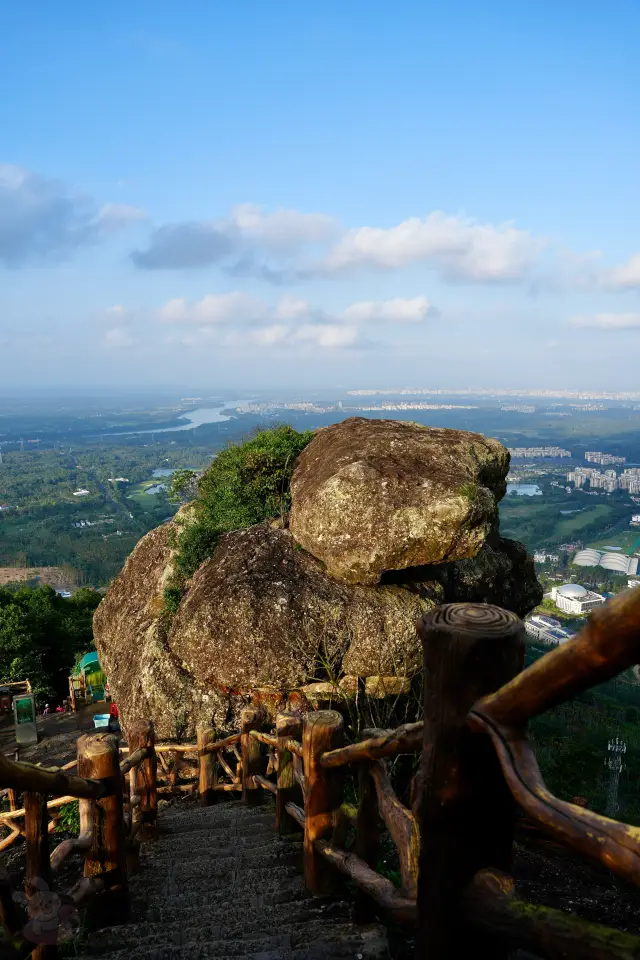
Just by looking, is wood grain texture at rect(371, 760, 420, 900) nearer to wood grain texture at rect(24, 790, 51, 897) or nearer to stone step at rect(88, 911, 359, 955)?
stone step at rect(88, 911, 359, 955)

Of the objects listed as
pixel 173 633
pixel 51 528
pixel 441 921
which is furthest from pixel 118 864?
pixel 51 528

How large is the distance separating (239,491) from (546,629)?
33433 millimetres

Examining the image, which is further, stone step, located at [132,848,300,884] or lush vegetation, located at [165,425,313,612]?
lush vegetation, located at [165,425,313,612]

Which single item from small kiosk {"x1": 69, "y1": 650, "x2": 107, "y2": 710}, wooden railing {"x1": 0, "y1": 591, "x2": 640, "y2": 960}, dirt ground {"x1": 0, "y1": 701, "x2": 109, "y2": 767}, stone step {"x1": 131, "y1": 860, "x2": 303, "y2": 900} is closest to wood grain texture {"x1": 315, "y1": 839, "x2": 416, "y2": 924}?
wooden railing {"x1": 0, "y1": 591, "x2": 640, "y2": 960}

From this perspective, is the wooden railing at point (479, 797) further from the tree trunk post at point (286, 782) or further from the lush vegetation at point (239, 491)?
the lush vegetation at point (239, 491)

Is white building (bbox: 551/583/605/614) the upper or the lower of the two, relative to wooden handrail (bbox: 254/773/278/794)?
lower

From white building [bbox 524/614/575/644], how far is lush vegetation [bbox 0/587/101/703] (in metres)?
27.8

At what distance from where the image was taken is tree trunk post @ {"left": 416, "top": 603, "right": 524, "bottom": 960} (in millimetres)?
1665

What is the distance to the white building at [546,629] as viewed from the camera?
37831 mm

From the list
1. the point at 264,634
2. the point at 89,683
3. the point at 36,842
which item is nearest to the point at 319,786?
the point at 36,842

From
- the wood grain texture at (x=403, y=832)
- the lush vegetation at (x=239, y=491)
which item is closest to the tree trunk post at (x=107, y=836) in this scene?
the wood grain texture at (x=403, y=832)

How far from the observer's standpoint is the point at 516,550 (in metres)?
12.3

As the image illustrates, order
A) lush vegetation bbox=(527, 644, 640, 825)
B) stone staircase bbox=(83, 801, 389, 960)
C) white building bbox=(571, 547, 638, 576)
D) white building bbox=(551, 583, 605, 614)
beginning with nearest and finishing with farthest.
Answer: stone staircase bbox=(83, 801, 389, 960)
lush vegetation bbox=(527, 644, 640, 825)
white building bbox=(551, 583, 605, 614)
white building bbox=(571, 547, 638, 576)

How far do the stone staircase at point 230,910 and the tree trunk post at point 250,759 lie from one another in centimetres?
76
